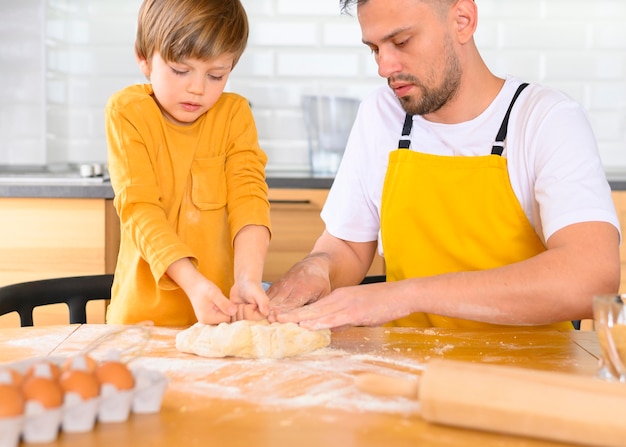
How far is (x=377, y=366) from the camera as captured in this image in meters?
1.21

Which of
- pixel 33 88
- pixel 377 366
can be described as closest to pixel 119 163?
pixel 377 366

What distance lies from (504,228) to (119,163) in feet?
2.58

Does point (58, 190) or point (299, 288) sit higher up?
point (58, 190)

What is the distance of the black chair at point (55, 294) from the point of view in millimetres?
1649

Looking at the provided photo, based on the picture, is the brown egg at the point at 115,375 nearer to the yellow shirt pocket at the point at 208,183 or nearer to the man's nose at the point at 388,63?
the yellow shirt pocket at the point at 208,183

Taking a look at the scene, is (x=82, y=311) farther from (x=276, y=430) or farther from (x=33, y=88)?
(x=33, y=88)

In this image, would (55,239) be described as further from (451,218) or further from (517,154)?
(517,154)

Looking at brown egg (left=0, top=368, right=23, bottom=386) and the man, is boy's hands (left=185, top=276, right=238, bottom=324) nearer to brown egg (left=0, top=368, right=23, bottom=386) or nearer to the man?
the man

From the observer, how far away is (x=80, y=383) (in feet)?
2.88

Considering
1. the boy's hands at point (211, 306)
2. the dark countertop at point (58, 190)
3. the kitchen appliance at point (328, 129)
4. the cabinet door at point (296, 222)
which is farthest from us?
the kitchen appliance at point (328, 129)

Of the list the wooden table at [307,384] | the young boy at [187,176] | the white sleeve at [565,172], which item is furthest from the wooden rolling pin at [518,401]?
the white sleeve at [565,172]

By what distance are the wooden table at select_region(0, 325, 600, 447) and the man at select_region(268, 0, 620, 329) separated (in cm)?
7

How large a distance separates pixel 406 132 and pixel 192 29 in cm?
54

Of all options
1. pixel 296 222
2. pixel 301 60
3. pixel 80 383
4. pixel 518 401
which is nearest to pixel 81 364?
pixel 80 383
